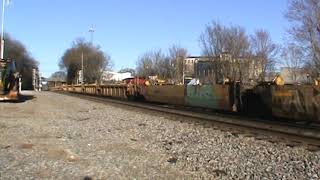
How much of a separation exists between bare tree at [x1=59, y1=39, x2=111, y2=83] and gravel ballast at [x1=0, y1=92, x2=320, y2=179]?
115002mm

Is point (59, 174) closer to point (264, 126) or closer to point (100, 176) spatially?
point (100, 176)

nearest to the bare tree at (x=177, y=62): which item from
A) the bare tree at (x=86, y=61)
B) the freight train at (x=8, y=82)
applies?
the bare tree at (x=86, y=61)

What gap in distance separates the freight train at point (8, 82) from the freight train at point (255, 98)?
32.6 feet

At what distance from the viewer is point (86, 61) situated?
13725 cm

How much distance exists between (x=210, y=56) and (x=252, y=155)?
7420 cm

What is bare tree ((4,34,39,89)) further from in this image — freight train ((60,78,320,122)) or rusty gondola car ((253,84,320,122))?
rusty gondola car ((253,84,320,122))

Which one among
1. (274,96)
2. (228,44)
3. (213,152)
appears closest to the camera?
(213,152)

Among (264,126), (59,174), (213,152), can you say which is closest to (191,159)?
(213,152)

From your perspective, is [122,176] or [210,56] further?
[210,56]

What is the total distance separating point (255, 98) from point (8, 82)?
19.9 meters

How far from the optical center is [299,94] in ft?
59.8

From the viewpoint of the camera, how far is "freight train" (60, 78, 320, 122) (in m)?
17.9

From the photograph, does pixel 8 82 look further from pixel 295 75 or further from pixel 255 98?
pixel 295 75

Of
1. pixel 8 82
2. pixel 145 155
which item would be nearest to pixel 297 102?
pixel 145 155
